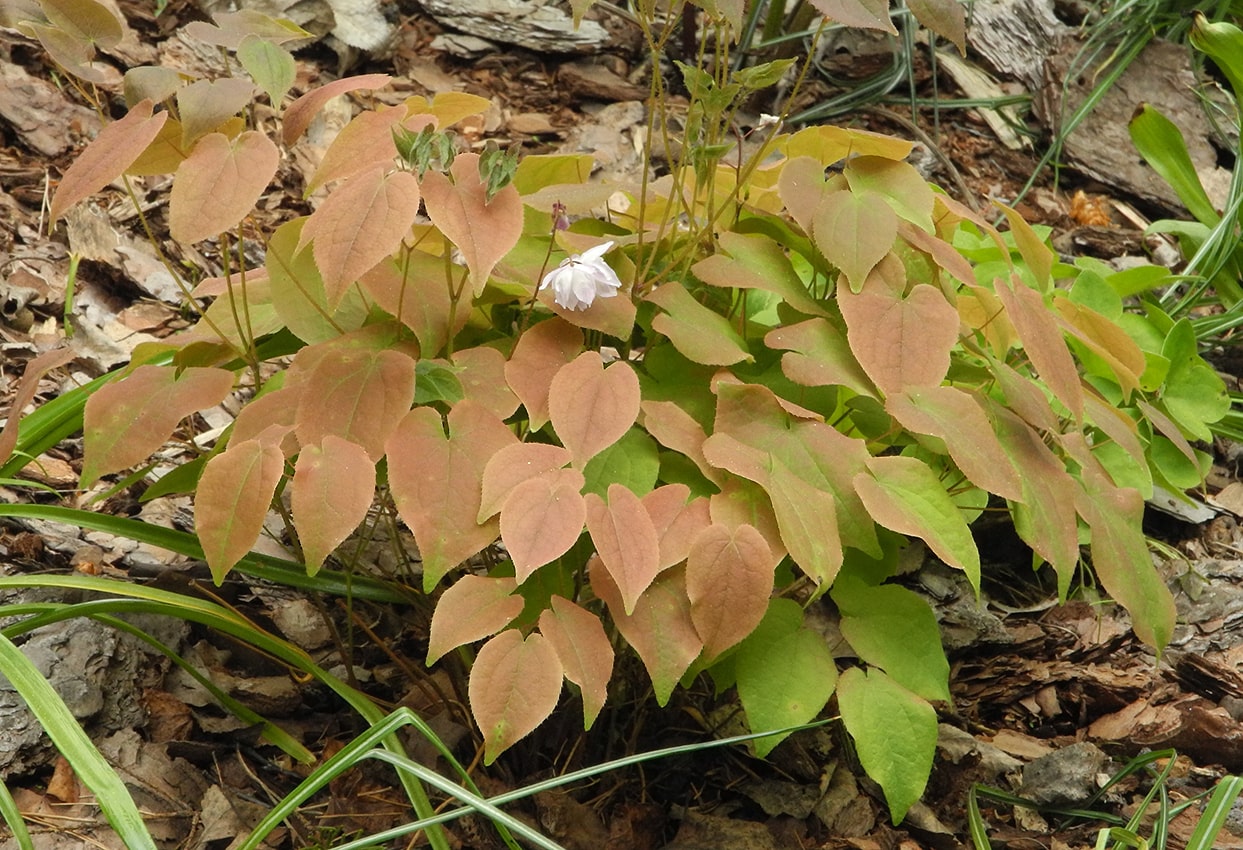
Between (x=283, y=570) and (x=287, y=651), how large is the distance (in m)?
0.14

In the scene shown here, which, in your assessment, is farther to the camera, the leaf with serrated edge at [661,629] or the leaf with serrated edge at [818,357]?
the leaf with serrated edge at [818,357]

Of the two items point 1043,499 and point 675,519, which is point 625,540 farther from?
point 1043,499

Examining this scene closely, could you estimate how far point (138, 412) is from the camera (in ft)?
3.84

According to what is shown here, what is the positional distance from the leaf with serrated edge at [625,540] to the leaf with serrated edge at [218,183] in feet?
1.39

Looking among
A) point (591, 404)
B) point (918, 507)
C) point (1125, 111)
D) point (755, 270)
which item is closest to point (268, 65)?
point (591, 404)

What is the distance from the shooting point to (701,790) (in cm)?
146

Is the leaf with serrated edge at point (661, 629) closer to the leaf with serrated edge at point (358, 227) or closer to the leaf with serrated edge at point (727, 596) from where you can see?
the leaf with serrated edge at point (727, 596)

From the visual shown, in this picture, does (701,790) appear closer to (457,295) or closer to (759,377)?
(759,377)

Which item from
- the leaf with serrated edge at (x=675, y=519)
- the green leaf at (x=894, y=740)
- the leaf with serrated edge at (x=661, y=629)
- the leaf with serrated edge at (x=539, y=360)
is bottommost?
the green leaf at (x=894, y=740)

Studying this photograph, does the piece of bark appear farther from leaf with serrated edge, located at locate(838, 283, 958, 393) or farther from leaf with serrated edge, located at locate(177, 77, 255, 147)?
leaf with serrated edge, located at locate(177, 77, 255, 147)

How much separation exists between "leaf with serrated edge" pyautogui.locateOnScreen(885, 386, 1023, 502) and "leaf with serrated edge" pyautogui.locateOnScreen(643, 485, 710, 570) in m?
0.22

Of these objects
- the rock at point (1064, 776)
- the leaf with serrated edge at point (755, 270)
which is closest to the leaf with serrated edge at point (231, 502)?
the leaf with serrated edge at point (755, 270)

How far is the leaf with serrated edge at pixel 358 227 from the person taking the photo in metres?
1.00

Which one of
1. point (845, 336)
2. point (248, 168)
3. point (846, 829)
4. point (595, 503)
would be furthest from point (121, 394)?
point (846, 829)
